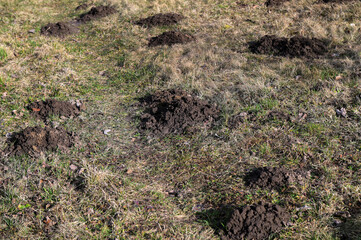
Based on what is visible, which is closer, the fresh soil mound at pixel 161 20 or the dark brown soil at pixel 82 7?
the fresh soil mound at pixel 161 20

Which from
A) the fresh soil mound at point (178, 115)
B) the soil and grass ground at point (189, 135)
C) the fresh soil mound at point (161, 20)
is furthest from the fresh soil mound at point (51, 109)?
the fresh soil mound at point (161, 20)

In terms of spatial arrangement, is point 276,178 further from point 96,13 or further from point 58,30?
point 96,13

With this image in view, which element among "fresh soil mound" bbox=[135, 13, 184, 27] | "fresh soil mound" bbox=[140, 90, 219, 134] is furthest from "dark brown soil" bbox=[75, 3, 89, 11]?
"fresh soil mound" bbox=[140, 90, 219, 134]

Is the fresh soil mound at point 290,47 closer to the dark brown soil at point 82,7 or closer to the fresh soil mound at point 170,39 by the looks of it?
the fresh soil mound at point 170,39

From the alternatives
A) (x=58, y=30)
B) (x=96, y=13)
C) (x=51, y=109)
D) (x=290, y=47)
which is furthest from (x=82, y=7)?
(x=290, y=47)

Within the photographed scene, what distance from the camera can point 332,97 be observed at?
4578 millimetres

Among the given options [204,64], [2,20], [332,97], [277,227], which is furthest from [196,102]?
[2,20]

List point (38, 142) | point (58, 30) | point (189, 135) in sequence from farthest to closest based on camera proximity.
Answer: point (58, 30) < point (189, 135) < point (38, 142)

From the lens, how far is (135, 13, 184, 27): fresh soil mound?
28.0 feet

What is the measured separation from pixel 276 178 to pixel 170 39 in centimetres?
484

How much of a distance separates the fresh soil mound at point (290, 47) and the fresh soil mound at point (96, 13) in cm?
530

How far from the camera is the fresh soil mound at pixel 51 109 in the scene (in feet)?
16.1

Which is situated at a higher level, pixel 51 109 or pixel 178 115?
pixel 178 115

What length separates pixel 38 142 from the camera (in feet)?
13.3
